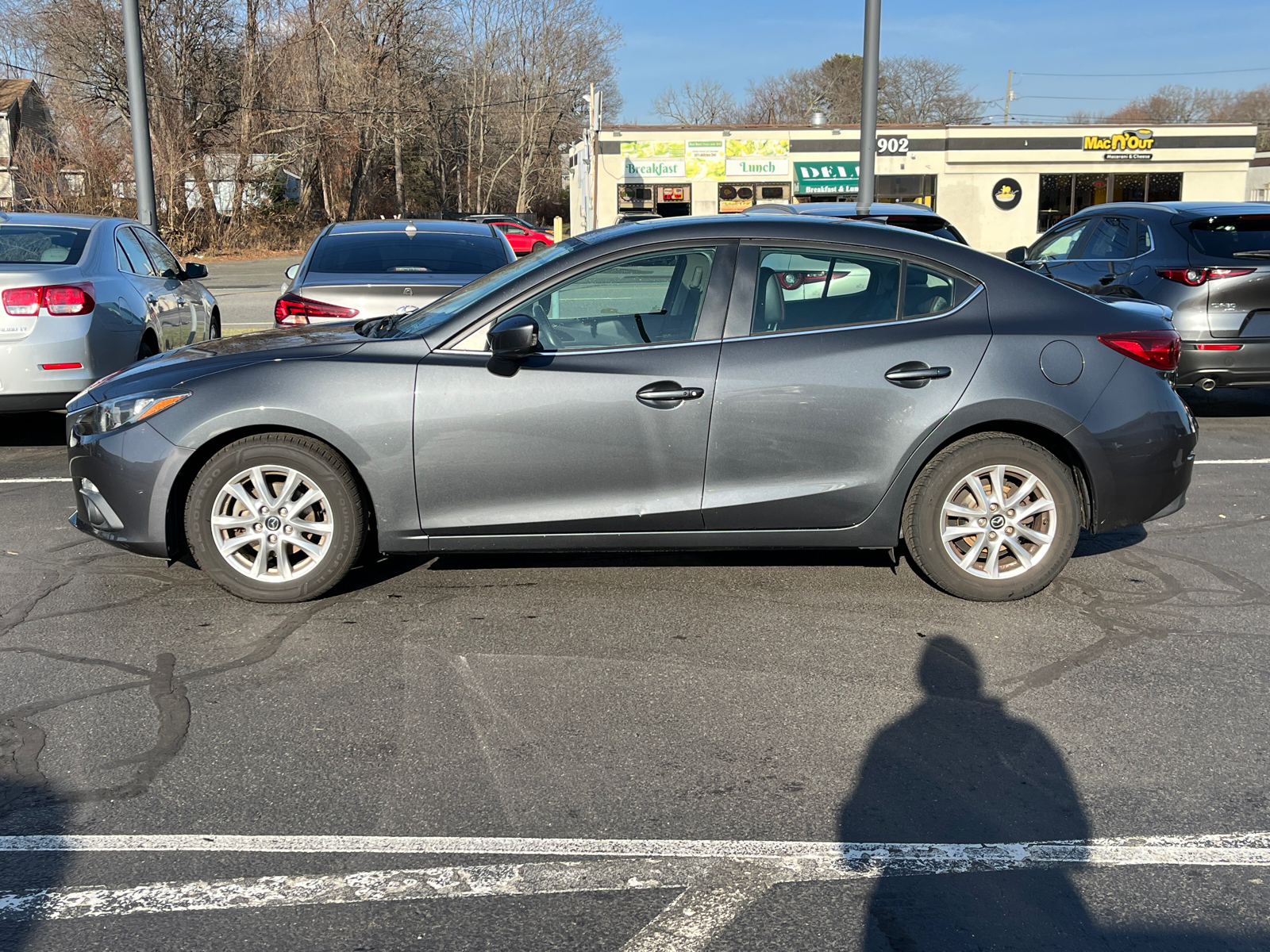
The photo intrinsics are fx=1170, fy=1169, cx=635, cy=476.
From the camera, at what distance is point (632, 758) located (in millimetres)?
3670

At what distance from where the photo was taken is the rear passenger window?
5074mm

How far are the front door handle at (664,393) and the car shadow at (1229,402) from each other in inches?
266

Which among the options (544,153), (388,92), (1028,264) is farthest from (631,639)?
(544,153)

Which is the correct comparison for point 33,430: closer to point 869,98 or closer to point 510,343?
point 510,343

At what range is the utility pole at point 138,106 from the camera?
42.6 feet

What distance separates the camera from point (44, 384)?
7582 mm

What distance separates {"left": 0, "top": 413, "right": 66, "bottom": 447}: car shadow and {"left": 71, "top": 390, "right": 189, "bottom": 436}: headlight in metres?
3.80

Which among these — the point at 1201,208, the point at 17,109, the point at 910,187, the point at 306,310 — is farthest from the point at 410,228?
the point at 17,109

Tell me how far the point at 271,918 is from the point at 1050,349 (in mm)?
3872

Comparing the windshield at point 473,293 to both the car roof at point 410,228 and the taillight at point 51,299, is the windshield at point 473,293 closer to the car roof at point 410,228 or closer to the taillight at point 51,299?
the taillight at point 51,299

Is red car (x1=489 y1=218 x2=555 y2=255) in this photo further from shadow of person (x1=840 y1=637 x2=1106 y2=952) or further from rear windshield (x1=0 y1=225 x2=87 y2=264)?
shadow of person (x1=840 y1=637 x2=1106 y2=952)

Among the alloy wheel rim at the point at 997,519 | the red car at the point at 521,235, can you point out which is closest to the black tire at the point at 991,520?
the alloy wheel rim at the point at 997,519

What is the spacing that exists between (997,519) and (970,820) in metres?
2.11

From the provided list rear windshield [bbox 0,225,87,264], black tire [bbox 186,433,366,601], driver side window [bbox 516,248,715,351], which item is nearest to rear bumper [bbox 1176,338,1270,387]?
driver side window [bbox 516,248,715,351]
